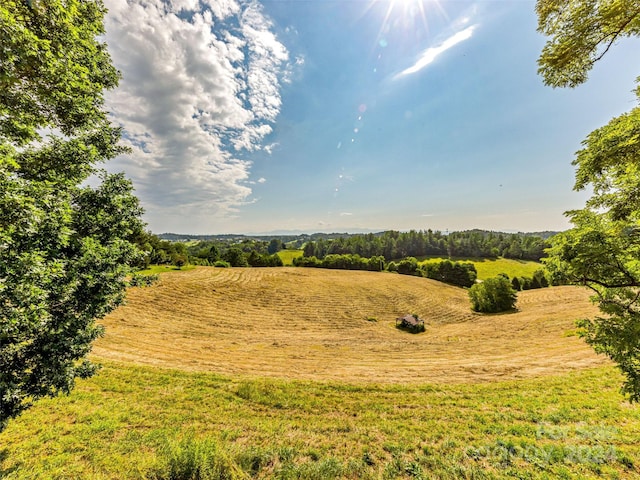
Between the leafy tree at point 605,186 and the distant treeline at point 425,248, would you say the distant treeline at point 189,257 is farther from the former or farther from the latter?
the leafy tree at point 605,186

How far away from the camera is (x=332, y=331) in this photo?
86.8 feet

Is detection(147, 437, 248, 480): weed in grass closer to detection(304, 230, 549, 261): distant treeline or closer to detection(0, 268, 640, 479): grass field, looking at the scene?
detection(0, 268, 640, 479): grass field

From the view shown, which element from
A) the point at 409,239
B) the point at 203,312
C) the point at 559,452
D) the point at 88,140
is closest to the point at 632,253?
the point at 559,452

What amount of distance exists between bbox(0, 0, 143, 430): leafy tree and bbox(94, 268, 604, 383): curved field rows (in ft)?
29.2

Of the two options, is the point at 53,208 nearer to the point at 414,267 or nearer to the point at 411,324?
the point at 411,324

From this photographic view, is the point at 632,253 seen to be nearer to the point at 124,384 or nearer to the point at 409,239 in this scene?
the point at 124,384

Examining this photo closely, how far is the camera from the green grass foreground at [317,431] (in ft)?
18.5

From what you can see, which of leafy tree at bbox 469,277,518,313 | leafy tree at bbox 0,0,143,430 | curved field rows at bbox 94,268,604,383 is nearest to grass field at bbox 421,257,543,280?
curved field rows at bbox 94,268,604,383

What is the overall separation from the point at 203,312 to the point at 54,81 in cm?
2736

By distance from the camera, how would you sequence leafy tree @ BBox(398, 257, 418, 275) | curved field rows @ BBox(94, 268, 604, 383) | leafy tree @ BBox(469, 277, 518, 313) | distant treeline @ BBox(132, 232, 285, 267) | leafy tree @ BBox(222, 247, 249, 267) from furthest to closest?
leafy tree @ BBox(398, 257, 418, 275) < leafy tree @ BBox(222, 247, 249, 267) < distant treeline @ BBox(132, 232, 285, 267) < leafy tree @ BBox(469, 277, 518, 313) < curved field rows @ BBox(94, 268, 604, 383)

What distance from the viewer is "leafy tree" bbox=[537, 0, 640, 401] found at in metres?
5.43

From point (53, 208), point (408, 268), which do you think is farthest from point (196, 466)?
point (408, 268)

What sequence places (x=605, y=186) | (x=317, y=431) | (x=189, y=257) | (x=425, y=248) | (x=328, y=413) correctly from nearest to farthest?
(x=605, y=186), (x=317, y=431), (x=328, y=413), (x=189, y=257), (x=425, y=248)

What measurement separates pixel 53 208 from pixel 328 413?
10876 millimetres
